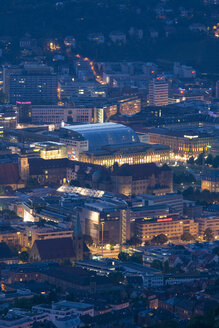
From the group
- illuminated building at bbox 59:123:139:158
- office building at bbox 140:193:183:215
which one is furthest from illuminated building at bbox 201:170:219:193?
illuminated building at bbox 59:123:139:158

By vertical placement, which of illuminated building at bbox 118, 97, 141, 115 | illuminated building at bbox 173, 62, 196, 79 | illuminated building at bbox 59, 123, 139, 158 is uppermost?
illuminated building at bbox 59, 123, 139, 158

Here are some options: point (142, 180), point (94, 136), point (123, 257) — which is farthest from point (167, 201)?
point (94, 136)

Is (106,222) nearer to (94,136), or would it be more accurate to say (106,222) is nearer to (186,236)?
(186,236)

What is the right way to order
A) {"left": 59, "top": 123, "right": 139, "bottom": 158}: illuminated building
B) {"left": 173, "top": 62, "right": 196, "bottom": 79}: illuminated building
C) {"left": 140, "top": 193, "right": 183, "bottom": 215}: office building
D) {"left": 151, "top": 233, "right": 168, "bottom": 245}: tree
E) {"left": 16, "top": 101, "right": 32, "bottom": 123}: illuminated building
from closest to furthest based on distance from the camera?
1. {"left": 151, "top": 233, "right": 168, "bottom": 245}: tree
2. {"left": 140, "top": 193, "right": 183, "bottom": 215}: office building
3. {"left": 59, "top": 123, "right": 139, "bottom": 158}: illuminated building
4. {"left": 16, "top": 101, "right": 32, "bottom": 123}: illuminated building
5. {"left": 173, "top": 62, "right": 196, "bottom": 79}: illuminated building

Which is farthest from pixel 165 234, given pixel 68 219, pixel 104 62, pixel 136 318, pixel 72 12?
pixel 72 12

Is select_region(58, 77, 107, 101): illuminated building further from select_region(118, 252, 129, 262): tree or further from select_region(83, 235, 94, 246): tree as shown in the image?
select_region(118, 252, 129, 262): tree

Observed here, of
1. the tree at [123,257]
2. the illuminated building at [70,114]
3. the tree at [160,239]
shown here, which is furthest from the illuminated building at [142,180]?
the illuminated building at [70,114]
